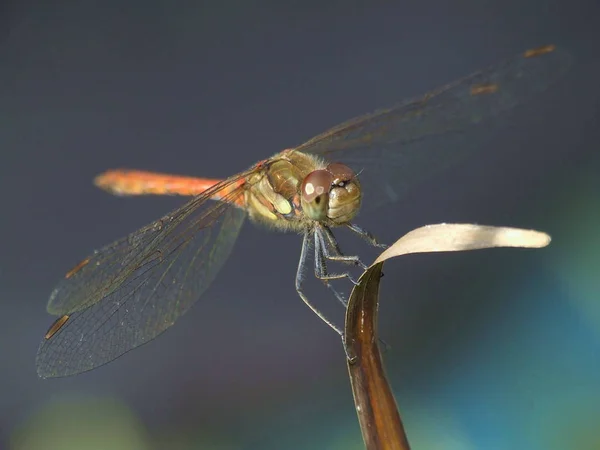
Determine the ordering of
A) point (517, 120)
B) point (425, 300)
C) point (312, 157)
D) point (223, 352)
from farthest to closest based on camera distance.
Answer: point (425, 300) → point (223, 352) → point (517, 120) → point (312, 157)

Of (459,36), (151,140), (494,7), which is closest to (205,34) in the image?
(151,140)

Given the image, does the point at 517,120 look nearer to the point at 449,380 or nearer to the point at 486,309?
the point at 486,309

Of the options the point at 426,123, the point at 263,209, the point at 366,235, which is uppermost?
the point at 426,123

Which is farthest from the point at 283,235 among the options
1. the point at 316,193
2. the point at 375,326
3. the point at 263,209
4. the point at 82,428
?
the point at 375,326

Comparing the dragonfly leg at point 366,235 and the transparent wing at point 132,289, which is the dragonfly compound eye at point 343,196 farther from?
the transparent wing at point 132,289

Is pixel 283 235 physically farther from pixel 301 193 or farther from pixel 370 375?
pixel 370 375

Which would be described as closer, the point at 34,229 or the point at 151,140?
the point at 34,229

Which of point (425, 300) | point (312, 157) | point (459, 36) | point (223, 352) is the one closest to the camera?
point (312, 157)

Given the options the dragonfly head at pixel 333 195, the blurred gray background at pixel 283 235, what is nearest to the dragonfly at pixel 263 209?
the dragonfly head at pixel 333 195
